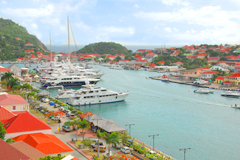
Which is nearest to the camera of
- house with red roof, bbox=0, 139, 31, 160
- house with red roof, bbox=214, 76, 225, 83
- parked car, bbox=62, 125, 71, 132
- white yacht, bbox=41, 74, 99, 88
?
house with red roof, bbox=0, 139, 31, 160

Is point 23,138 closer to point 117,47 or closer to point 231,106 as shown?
point 231,106

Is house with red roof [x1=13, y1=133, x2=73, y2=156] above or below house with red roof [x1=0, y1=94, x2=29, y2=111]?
below

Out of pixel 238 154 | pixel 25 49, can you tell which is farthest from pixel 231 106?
pixel 25 49

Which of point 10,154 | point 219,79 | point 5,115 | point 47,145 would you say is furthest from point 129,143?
point 219,79

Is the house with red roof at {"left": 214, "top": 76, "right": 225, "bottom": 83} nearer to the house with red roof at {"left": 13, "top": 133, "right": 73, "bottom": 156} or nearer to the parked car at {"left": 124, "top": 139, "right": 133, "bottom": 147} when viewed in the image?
the parked car at {"left": 124, "top": 139, "right": 133, "bottom": 147}

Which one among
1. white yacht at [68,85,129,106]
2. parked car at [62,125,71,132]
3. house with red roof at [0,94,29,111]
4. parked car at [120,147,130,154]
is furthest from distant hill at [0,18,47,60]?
parked car at [120,147,130,154]

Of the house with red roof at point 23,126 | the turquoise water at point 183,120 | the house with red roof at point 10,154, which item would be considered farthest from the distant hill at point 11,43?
the house with red roof at point 10,154

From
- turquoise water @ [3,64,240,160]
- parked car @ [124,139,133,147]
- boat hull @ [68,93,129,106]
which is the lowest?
turquoise water @ [3,64,240,160]

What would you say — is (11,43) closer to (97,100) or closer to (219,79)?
(97,100)
